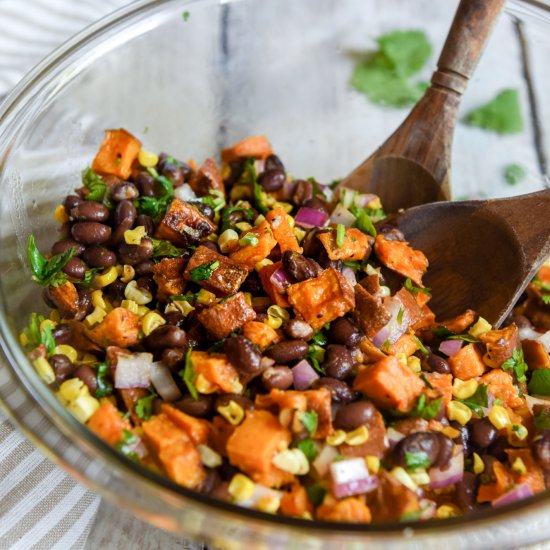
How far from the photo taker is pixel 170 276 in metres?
2.78

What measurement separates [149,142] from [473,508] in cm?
269

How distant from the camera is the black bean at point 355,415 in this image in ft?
7.72

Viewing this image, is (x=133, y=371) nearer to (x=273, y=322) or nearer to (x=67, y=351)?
(x=67, y=351)

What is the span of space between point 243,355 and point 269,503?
504mm

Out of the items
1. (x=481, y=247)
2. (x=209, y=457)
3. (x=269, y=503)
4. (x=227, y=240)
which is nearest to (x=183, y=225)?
(x=227, y=240)

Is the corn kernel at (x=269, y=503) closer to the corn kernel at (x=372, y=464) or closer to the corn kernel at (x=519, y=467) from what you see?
the corn kernel at (x=372, y=464)

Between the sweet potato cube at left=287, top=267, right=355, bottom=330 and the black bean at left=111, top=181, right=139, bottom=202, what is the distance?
0.91 meters

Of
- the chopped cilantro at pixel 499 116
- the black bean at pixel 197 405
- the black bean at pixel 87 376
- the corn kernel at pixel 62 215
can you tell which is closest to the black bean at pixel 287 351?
the black bean at pixel 197 405

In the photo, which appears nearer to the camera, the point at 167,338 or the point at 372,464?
the point at 372,464

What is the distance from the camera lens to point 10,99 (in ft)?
10.2

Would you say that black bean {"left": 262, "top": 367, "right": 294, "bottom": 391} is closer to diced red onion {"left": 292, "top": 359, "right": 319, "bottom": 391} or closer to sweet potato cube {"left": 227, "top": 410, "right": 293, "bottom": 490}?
diced red onion {"left": 292, "top": 359, "right": 319, "bottom": 391}

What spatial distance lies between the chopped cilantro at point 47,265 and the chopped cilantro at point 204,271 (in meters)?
0.56

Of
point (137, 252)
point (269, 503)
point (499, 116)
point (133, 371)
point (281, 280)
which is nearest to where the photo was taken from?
point (269, 503)

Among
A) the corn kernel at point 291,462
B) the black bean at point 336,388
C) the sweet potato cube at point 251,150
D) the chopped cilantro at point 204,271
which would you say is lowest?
the corn kernel at point 291,462
